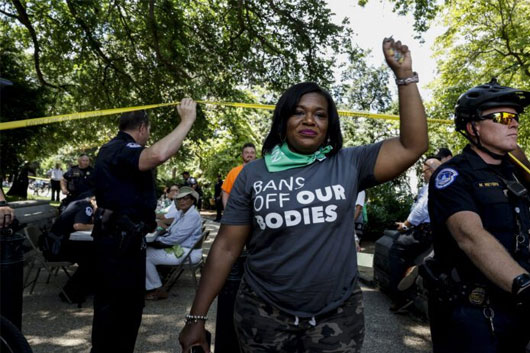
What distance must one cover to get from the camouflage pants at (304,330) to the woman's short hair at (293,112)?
0.69 meters

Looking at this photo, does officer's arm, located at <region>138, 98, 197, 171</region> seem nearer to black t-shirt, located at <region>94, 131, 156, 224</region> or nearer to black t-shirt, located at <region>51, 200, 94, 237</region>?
black t-shirt, located at <region>94, 131, 156, 224</region>

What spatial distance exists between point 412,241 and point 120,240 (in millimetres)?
3600

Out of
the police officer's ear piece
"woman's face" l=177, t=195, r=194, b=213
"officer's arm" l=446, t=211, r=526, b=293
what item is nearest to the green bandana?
"officer's arm" l=446, t=211, r=526, b=293

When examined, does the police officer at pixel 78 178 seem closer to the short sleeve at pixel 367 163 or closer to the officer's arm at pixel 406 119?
the short sleeve at pixel 367 163

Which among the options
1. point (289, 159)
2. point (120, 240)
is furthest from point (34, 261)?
point (289, 159)

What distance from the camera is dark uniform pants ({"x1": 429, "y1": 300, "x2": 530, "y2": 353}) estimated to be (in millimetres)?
1895

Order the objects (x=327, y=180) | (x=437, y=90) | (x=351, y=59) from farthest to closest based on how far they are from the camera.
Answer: (x=437, y=90)
(x=351, y=59)
(x=327, y=180)

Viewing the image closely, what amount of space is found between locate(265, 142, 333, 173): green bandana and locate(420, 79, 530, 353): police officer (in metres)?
0.66

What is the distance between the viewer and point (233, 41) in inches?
408

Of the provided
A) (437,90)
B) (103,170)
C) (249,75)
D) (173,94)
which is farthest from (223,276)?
(437,90)

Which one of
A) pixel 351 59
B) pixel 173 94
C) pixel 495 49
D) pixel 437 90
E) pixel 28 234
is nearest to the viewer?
pixel 28 234

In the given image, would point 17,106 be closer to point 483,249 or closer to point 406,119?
point 406,119

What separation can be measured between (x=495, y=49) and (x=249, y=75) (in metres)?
11.2

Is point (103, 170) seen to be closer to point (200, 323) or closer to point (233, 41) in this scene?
point (200, 323)
